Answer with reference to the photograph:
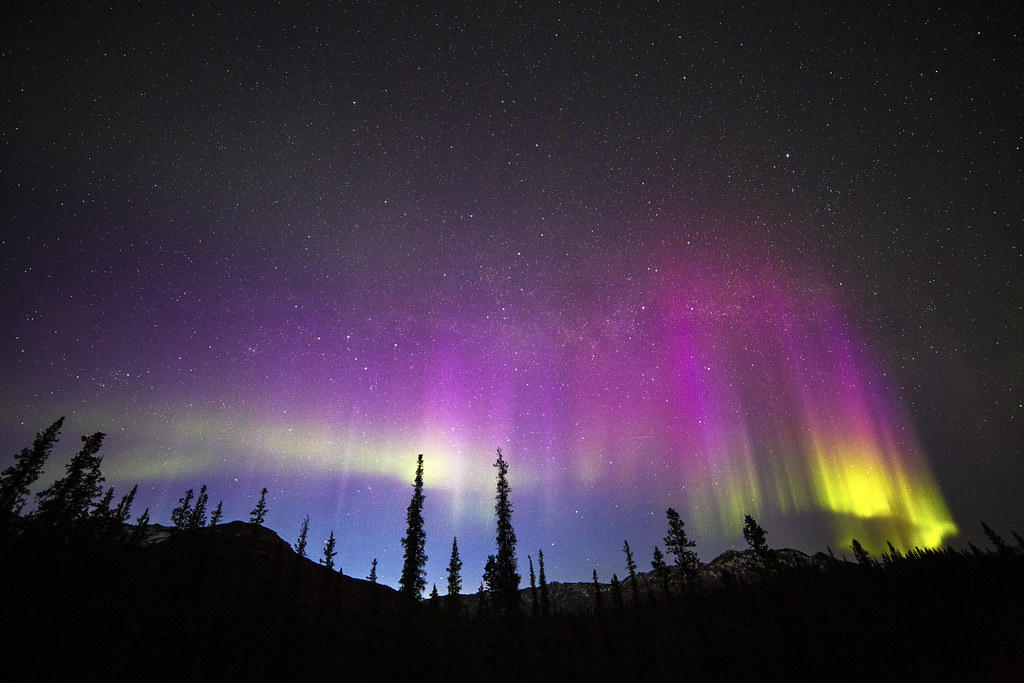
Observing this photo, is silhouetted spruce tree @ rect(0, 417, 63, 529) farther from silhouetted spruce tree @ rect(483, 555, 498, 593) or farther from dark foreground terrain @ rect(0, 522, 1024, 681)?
silhouetted spruce tree @ rect(483, 555, 498, 593)

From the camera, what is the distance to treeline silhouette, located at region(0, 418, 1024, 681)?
30141 millimetres

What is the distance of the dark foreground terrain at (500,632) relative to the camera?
97.4 feet

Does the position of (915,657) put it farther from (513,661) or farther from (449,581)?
(449,581)

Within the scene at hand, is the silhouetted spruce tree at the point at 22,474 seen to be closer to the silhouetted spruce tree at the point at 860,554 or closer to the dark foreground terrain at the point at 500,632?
the dark foreground terrain at the point at 500,632

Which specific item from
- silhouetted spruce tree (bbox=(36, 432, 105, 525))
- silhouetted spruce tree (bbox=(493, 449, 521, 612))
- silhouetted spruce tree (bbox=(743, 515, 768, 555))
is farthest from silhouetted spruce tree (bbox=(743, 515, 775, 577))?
silhouetted spruce tree (bbox=(36, 432, 105, 525))

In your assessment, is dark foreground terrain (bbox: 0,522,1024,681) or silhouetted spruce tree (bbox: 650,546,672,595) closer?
dark foreground terrain (bbox: 0,522,1024,681)

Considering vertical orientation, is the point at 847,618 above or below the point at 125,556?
below

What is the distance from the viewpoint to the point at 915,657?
2872 cm

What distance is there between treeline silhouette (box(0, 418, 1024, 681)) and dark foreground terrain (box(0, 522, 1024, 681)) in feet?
0.60

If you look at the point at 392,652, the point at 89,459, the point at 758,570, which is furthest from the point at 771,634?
the point at 89,459

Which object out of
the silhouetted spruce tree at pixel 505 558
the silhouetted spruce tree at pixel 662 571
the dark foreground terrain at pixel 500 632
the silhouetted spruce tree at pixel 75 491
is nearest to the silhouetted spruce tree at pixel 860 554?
the dark foreground terrain at pixel 500 632

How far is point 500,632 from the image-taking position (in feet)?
146

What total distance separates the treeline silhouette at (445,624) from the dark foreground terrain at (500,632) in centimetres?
18

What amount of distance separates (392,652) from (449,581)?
3504 centimetres
